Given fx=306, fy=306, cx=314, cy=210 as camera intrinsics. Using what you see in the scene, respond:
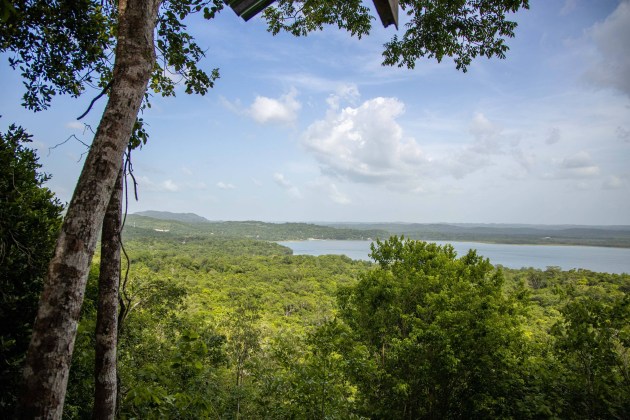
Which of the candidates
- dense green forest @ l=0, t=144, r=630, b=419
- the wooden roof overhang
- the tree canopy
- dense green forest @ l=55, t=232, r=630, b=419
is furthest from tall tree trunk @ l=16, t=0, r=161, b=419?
the tree canopy

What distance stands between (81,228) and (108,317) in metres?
0.91

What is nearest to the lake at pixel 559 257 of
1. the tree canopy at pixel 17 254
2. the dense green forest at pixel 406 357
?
the dense green forest at pixel 406 357

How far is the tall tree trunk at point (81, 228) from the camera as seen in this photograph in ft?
3.31

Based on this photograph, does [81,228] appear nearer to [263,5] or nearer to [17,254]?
[263,5]

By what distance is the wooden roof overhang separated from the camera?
1.28 meters

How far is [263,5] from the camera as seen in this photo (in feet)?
4.62

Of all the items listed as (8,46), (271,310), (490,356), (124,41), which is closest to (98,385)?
(124,41)

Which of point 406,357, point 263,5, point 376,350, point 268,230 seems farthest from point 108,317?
point 268,230

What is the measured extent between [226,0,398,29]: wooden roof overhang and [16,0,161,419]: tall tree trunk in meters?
0.47

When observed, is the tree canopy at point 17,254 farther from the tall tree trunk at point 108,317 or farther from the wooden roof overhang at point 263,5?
the wooden roof overhang at point 263,5

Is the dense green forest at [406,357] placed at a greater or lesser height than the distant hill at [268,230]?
greater

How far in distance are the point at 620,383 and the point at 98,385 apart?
604cm

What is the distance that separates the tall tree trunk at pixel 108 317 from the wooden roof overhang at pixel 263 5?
3.50ft

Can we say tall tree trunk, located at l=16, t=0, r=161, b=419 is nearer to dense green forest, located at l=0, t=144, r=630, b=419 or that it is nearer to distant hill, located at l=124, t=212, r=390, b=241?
dense green forest, located at l=0, t=144, r=630, b=419
